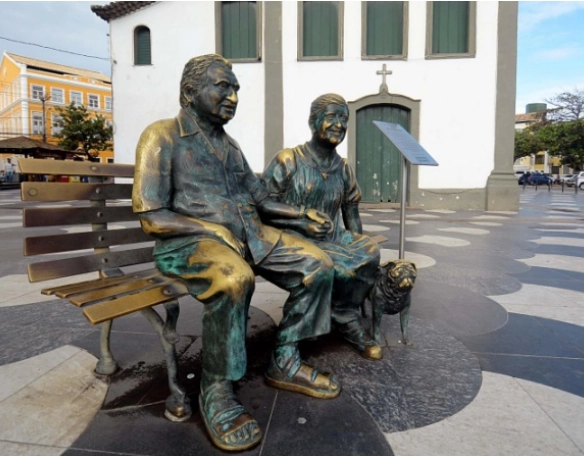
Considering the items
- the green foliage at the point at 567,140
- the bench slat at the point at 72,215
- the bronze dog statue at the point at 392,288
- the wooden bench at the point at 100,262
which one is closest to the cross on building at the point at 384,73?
the bronze dog statue at the point at 392,288

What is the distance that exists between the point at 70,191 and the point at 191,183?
2.26ft

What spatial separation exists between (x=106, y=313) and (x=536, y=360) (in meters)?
2.29

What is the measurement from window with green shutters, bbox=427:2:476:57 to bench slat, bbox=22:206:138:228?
12.6 meters

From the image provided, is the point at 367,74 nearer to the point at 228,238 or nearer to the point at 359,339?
the point at 359,339

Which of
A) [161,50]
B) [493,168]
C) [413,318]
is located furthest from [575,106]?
[413,318]

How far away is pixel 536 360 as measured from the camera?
2.46 metres

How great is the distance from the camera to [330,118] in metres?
2.42

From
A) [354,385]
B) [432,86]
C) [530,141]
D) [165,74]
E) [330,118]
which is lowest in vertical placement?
[354,385]

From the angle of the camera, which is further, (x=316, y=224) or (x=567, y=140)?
(x=567, y=140)

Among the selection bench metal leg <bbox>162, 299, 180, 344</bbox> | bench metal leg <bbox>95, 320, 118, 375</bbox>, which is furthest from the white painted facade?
bench metal leg <bbox>162, 299, 180, 344</bbox>

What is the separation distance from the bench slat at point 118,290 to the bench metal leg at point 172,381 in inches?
4.4

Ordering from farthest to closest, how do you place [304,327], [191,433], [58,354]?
[58,354], [304,327], [191,433]

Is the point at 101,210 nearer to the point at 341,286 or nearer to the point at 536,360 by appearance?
the point at 341,286

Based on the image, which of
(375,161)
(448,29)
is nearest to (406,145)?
(375,161)
